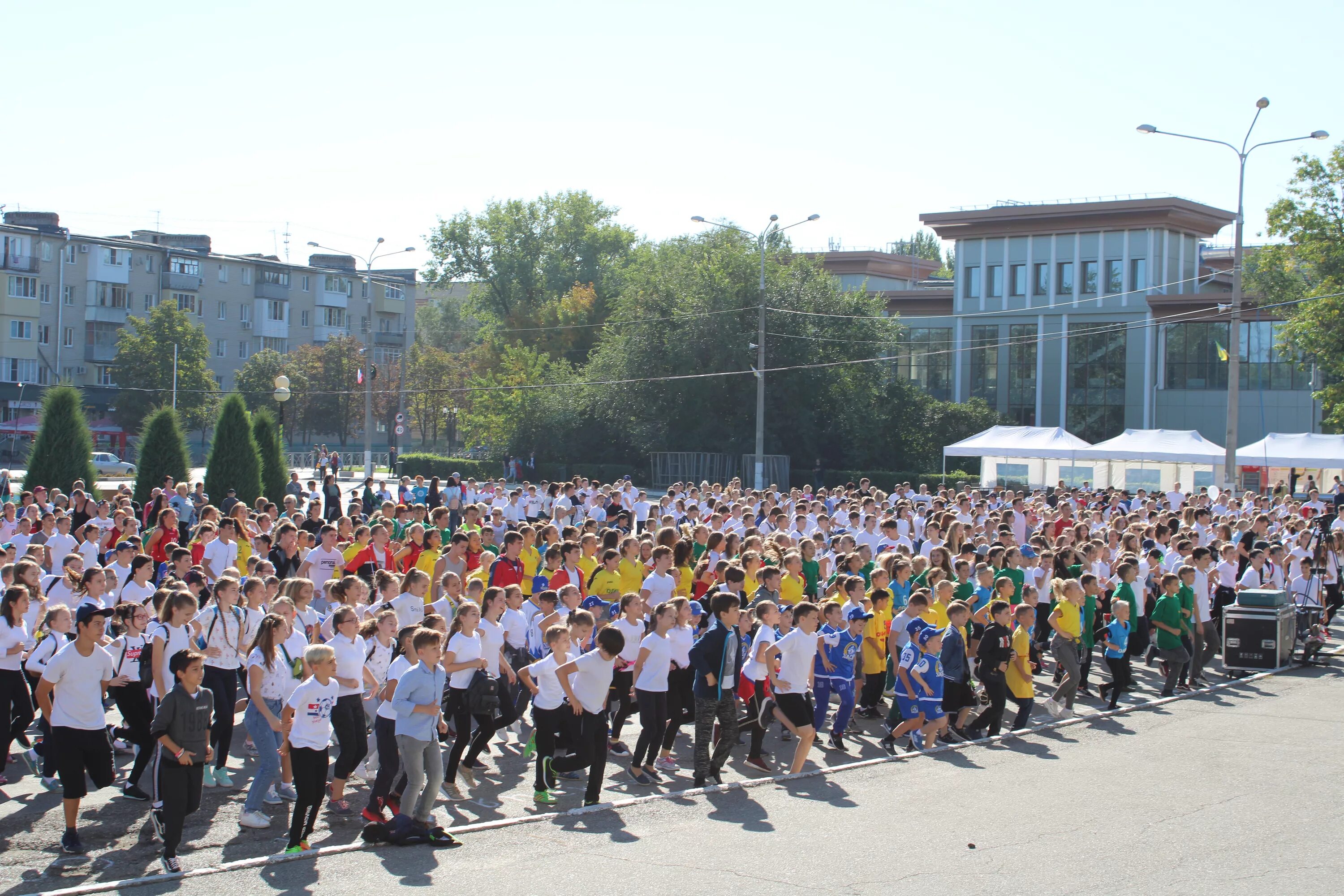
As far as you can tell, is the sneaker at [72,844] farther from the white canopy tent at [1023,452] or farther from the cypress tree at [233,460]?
the white canopy tent at [1023,452]

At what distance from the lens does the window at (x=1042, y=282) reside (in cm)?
5928

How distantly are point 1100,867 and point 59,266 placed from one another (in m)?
82.1

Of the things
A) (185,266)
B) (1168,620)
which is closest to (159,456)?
(1168,620)

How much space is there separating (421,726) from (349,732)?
0.54 m

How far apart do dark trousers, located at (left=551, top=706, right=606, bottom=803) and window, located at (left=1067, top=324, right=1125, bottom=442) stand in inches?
2116

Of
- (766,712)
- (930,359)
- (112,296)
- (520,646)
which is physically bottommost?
(766,712)

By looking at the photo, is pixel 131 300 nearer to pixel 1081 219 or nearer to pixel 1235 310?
pixel 1081 219

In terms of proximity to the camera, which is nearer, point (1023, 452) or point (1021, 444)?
point (1023, 452)

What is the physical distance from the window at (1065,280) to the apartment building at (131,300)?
1443 inches

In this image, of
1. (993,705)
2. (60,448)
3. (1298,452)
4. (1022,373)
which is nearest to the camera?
(993,705)

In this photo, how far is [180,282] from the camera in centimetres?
8369

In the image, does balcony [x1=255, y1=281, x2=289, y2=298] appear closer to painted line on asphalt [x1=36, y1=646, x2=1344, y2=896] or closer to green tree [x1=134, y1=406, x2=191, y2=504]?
green tree [x1=134, y1=406, x2=191, y2=504]

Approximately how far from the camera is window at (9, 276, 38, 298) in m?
73.4

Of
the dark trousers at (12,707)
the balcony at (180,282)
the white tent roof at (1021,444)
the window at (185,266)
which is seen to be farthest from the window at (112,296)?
the dark trousers at (12,707)
